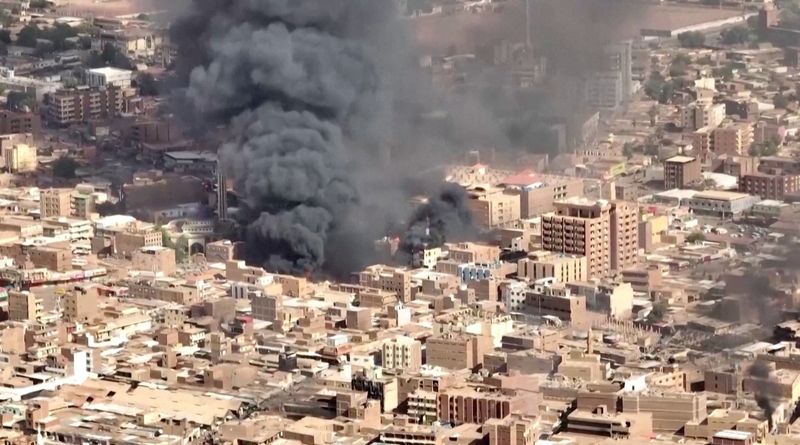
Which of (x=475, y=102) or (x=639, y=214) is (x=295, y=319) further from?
(x=475, y=102)

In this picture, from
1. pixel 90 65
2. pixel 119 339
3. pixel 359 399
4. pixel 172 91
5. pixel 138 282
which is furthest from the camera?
pixel 90 65

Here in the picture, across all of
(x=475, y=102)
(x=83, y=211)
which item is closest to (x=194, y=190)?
(x=83, y=211)

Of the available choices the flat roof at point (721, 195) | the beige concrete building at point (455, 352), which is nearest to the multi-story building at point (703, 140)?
the flat roof at point (721, 195)

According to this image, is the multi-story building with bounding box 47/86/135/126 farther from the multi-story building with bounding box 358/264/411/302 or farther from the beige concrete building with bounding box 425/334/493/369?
the beige concrete building with bounding box 425/334/493/369

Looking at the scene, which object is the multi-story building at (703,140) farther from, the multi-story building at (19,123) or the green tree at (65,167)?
the multi-story building at (19,123)

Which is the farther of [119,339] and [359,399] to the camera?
[119,339]
